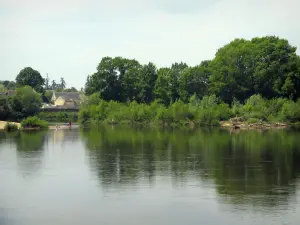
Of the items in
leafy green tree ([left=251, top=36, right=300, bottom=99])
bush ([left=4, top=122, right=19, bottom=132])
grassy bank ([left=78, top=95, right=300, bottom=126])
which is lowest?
bush ([left=4, top=122, right=19, bottom=132])

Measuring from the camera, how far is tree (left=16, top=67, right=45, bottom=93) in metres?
120

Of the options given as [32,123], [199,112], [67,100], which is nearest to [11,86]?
[67,100]

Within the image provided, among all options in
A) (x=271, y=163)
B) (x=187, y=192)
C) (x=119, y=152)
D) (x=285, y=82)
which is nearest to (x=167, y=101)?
(x=285, y=82)

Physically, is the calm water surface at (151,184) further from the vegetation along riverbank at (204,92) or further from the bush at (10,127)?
the vegetation along riverbank at (204,92)

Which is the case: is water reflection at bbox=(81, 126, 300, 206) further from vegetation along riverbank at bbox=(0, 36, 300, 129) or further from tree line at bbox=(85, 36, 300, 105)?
tree line at bbox=(85, 36, 300, 105)

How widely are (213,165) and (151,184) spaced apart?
688cm

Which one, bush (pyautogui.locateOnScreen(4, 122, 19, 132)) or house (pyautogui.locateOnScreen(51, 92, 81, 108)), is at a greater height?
house (pyautogui.locateOnScreen(51, 92, 81, 108))

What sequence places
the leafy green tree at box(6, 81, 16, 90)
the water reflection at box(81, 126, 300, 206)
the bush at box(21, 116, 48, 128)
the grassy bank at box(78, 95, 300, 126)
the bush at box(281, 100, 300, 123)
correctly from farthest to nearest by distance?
the leafy green tree at box(6, 81, 16, 90) < the grassy bank at box(78, 95, 300, 126) < the bush at box(281, 100, 300, 123) < the bush at box(21, 116, 48, 128) < the water reflection at box(81, 126, 300, 206)

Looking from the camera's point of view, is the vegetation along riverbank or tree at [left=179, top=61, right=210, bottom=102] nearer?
the vegetation along riverbank

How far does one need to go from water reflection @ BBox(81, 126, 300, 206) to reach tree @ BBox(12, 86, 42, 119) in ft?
101

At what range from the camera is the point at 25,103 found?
7600 cm

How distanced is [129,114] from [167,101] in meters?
10.3

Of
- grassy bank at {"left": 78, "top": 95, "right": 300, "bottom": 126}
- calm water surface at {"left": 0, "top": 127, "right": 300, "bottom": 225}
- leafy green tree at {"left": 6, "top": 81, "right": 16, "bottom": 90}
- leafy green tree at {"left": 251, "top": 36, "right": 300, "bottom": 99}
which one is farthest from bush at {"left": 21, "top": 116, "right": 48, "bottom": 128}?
leafy green tree at {"left": 6, "top": 81, "right": 16, "bottom": 90}

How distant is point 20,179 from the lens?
27.5 metres
